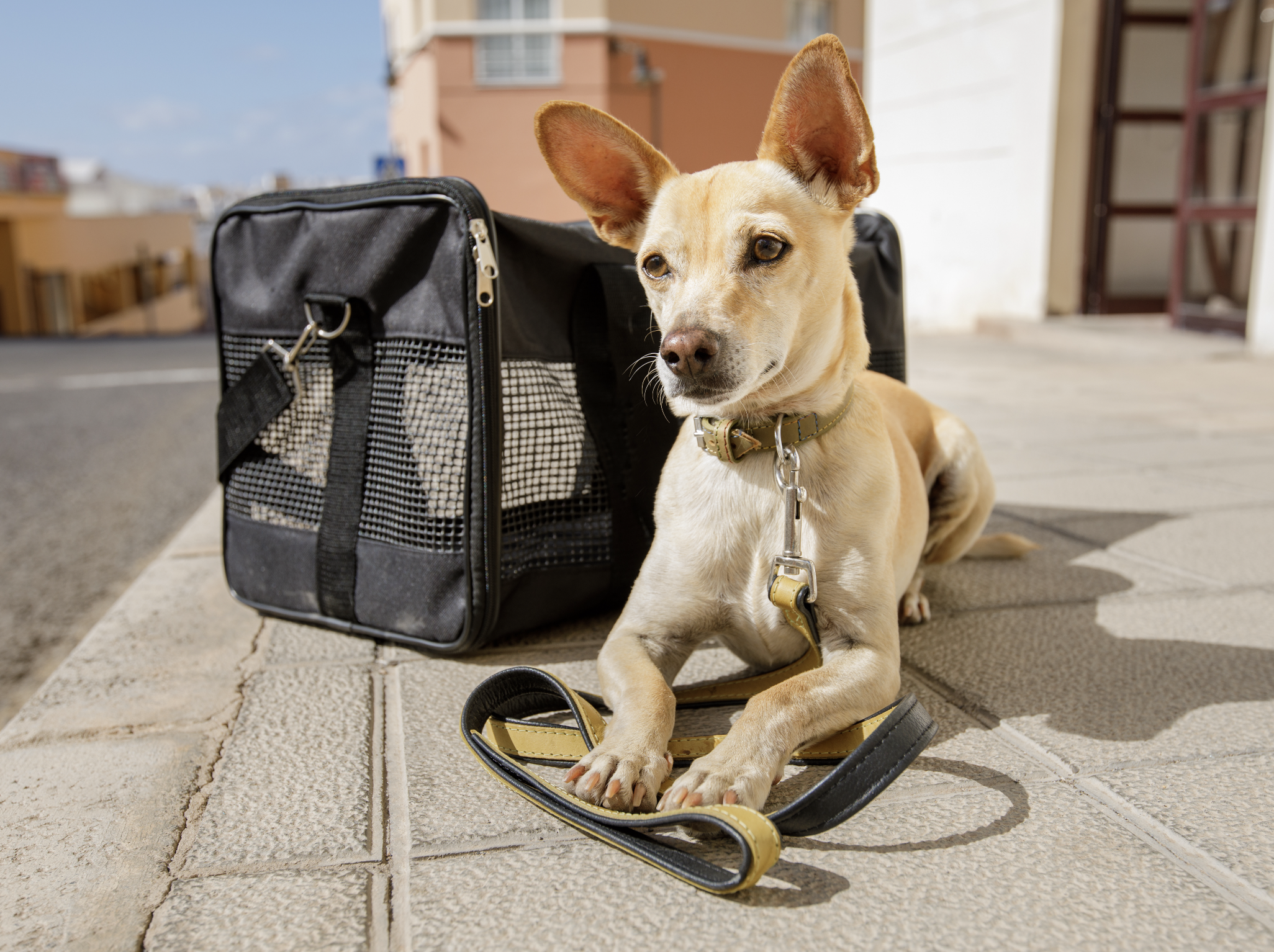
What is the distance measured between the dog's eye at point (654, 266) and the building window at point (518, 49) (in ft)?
64.6

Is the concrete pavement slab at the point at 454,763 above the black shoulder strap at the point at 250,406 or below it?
below

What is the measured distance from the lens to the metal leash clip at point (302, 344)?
2.13 meters

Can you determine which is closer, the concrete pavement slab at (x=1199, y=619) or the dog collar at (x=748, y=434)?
the dog collar at (x=748, y=434)

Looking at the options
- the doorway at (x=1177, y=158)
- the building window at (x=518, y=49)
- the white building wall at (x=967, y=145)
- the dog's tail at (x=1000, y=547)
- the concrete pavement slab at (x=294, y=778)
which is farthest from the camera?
the building window at (x=518, y=49)

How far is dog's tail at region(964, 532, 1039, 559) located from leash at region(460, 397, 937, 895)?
3.51 ft

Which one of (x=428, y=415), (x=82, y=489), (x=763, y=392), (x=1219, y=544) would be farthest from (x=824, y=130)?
(x=82, y=489)

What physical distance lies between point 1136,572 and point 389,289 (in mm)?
2041

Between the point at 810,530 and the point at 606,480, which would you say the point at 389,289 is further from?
the point at 810,530

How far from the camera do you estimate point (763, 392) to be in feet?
5.84

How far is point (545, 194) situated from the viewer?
67.6ft

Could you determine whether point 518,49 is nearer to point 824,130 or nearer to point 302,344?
point 302,344

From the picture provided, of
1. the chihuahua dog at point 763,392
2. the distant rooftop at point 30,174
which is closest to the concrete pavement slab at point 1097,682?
the chihuahua dog at point 763,392

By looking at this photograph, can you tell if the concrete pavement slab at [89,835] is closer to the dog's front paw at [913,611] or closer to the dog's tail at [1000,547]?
the dog's front paw at [913,611]

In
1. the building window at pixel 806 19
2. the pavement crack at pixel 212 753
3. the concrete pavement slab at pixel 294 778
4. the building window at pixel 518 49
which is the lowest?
the pavement crack at pixel 212 753
